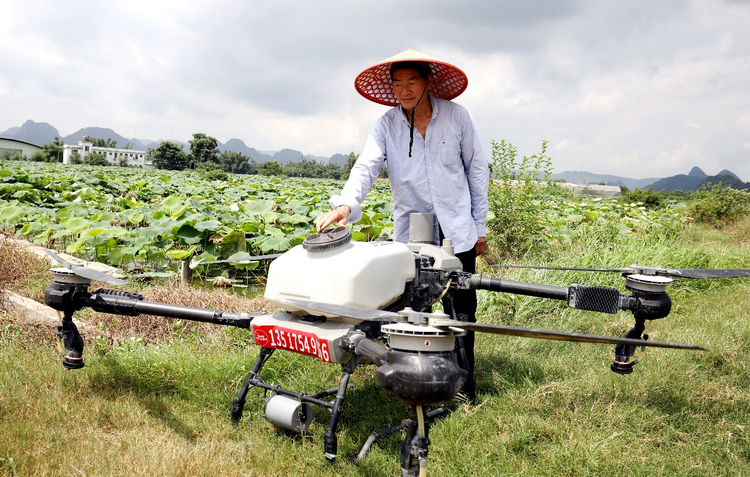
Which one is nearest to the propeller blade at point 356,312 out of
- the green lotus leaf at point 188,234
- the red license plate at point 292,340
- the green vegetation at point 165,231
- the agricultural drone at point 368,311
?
the agricultural drone at point 368,311

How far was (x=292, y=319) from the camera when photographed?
2047mm

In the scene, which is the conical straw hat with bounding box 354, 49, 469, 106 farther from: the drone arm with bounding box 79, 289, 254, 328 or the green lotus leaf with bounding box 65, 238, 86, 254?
the green lotus leaf with bounding box 65, 238, 86, 254

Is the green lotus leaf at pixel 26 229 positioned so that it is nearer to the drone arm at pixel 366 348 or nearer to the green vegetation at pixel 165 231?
the green vegetation at pixel 165 231

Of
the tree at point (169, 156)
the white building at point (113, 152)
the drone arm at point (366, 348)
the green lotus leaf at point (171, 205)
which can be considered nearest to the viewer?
the drone arm at point (366, 348)

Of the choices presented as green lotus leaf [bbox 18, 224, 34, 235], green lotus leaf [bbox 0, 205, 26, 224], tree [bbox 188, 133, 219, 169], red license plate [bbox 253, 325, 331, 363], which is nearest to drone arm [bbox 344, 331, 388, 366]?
red license plate [bbox 253, 325, 331, 363]

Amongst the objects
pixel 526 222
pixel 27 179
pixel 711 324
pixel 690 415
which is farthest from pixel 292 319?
pixel 27 179

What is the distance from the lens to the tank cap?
1989mm

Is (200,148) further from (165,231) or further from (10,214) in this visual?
(165,231)

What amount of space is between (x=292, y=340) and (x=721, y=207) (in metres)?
13.4

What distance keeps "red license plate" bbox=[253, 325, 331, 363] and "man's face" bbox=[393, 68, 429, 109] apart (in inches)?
56.8

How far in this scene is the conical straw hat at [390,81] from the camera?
2.64 meters

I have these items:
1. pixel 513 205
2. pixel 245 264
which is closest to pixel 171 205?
pixel 245 264

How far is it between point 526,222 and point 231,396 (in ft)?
14.9

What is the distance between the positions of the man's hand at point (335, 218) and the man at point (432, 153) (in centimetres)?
40
